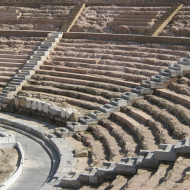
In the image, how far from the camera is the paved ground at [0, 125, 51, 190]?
36.6ft

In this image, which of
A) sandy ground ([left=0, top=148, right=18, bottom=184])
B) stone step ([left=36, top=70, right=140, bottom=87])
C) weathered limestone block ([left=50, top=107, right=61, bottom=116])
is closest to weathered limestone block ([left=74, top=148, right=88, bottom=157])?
sandy ground ([left=0, top=148, right=18, bottom=184])

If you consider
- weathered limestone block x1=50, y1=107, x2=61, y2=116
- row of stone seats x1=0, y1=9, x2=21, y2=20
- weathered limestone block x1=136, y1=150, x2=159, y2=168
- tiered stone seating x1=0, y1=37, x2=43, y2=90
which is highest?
row of stone seats x1=0, y1=9, x2=21, y2=20

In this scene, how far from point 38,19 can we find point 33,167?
15.7 metres

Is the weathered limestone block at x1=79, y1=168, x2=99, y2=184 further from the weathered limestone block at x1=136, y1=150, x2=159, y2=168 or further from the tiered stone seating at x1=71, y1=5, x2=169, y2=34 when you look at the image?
the tiered stone seating at x1=71, y1=5, x2=169, y2=34

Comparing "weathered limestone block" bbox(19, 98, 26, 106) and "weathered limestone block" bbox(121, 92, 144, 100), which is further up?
"weathered limestone block" bbox(121, 92, 144, 100)

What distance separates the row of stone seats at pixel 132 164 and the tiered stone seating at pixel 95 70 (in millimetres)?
6143

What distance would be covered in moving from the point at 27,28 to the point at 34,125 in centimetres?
1117

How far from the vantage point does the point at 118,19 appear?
78.2ft

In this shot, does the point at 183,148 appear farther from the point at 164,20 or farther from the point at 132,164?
the point at 164,20

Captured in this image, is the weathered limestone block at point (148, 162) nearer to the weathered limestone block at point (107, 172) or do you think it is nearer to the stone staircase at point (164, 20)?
the weathered limestone block at point (107, 172)

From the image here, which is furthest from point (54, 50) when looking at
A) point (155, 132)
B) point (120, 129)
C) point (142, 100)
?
point (155, 132)

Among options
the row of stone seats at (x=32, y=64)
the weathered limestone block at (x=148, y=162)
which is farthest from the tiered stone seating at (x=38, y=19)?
the weathered limestone block at (x=148, y=162)

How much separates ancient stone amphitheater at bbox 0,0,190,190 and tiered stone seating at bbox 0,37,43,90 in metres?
0.06

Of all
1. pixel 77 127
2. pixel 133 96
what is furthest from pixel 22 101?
pixel 133 96
